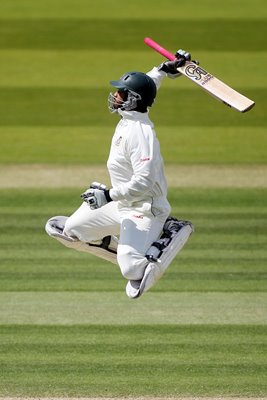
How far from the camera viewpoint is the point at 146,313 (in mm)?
11539

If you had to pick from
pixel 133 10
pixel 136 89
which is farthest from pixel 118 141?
pixel 133 10

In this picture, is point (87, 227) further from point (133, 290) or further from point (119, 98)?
point (119, 98)

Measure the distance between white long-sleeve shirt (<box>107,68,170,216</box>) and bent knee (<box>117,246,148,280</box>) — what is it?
374 mm

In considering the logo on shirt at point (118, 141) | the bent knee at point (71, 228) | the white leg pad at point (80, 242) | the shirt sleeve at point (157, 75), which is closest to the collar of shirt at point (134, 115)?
the logo on shirt at point (118, 141)

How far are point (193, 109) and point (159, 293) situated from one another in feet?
20.6

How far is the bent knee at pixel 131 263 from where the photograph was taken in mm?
8844

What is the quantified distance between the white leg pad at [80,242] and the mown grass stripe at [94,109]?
320 inches

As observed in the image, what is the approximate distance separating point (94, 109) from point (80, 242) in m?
8.76

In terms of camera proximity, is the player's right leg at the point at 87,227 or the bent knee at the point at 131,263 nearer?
the bent knee at the point at 131,263

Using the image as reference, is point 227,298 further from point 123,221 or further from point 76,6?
point 76,6

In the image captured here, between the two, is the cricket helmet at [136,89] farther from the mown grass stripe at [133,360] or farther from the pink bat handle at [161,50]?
the mown grass stripe at [133,360]

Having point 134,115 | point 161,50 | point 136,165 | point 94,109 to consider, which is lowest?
point 94,109

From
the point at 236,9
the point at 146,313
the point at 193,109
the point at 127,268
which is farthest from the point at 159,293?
the point at 236,9

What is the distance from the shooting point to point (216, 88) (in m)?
8.91
